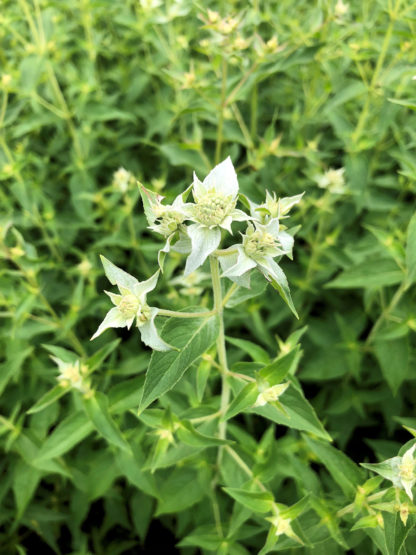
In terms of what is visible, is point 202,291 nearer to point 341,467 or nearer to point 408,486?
point 341,467

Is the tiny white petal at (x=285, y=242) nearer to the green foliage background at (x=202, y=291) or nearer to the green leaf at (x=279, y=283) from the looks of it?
the green leaf at (x=279, y=283)

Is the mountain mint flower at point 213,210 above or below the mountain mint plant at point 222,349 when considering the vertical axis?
above

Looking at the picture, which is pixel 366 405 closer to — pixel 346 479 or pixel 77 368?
pixel 346 479

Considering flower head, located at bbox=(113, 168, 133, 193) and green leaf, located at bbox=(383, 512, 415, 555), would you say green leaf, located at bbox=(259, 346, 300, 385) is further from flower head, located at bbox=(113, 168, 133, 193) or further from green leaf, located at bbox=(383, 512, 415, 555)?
flower head, located at bbox=(113, 168, 133, 193)

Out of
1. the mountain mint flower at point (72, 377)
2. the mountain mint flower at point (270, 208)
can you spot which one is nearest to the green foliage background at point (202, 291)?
the mountain mint flower at point (72, 377)

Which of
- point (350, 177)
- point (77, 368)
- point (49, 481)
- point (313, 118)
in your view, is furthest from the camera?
point (313, 118)

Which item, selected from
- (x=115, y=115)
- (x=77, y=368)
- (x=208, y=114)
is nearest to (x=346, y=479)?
(x=77, y=368)

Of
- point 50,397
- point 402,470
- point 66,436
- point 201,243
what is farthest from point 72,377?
point 402,470
